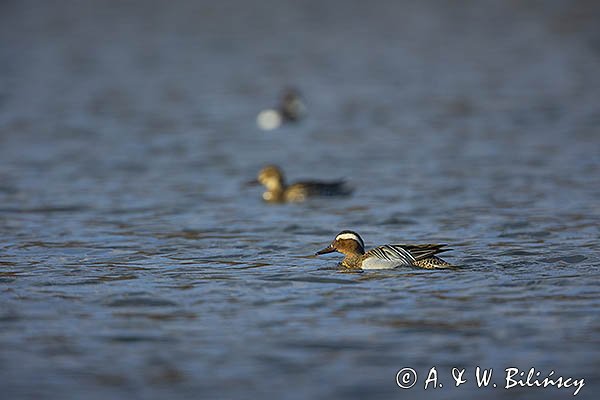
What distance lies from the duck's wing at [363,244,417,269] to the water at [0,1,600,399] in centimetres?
15

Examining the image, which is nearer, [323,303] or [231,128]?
[323,303]

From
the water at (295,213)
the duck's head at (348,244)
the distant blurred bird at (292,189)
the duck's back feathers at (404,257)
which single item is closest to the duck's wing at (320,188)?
the distant blurred bird at (292,189)

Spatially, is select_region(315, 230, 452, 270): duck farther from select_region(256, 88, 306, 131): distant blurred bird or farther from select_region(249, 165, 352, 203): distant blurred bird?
select_region(256, 88, 306, 131): distant blurred bird

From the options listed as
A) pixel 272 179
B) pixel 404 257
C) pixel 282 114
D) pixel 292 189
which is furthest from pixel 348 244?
pixel 282 114

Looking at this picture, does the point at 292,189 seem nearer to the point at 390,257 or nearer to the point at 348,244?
the point at 348,244

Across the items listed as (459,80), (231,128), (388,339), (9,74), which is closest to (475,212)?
(388,339)

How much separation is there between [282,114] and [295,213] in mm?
8608

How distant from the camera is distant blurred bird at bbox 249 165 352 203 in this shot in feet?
53.6

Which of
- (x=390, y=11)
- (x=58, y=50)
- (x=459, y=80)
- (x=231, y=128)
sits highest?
(x=390, y=11)

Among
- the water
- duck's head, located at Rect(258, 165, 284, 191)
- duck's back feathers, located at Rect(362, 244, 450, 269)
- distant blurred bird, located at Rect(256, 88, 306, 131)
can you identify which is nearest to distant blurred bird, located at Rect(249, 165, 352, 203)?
duck's head, located at Rect(258, 165, 284, 191)

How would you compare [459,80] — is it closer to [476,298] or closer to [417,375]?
[476,298]

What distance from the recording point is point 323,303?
391 inches

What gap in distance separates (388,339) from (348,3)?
117 feet

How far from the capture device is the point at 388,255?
441 inches
